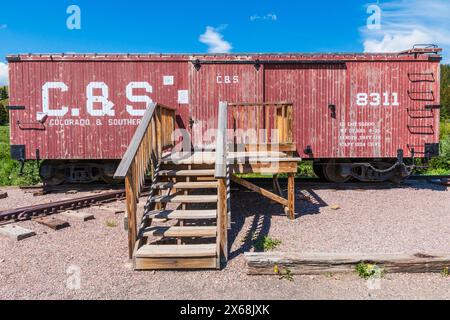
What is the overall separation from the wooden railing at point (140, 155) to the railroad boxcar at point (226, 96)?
141 centimetres

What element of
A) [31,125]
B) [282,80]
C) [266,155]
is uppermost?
[282,80]

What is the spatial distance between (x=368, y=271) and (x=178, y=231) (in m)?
2.58

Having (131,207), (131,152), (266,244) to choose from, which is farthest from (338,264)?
(131,152)

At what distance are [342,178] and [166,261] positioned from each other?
6.80 metres

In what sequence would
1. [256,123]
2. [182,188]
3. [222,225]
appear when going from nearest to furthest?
[222,225]
[182,188]
[256,123]

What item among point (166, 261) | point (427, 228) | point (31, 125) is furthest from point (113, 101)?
point (427, 228)

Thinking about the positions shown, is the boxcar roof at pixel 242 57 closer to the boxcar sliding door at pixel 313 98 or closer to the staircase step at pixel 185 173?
the boxcar sliding door at pixel 313 98

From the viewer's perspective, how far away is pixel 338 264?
4.02 metres

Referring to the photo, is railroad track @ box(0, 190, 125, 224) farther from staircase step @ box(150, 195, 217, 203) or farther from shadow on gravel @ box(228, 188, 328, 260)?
shadow on gravel @ box(228, 188, 328, 260)

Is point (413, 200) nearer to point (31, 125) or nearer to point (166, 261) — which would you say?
point (166, 261)

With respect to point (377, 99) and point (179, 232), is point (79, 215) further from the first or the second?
point (377, 99)

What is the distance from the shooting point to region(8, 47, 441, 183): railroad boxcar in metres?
8.62

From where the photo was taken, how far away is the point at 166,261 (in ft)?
13.8
